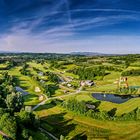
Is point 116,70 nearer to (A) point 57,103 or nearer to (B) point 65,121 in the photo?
(A) point 57,103

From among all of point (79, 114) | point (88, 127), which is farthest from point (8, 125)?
point (79, 114)

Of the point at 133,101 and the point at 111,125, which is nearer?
the point at 111,125

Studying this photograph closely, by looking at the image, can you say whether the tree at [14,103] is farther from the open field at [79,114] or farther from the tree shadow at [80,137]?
the tree shadow at [80,137]

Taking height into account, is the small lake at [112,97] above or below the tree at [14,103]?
below

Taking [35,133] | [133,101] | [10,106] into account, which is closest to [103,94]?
[133,101]

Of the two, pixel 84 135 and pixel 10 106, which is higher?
pixel 10 106

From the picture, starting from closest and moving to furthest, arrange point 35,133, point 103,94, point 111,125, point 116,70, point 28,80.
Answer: point 35,133, point 111,125, point 103,94, point 28,80, point 116,70

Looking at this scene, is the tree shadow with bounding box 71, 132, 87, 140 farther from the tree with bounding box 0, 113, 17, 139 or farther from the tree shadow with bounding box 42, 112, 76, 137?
the tree with bounding box 0, 113, 17, 139

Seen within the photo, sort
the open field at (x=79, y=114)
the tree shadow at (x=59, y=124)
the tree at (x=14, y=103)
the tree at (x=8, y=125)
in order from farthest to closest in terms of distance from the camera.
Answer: the tree at (x=14, y=103), the tree shadow at (x=59, y=124), the open field at (x=79, y=114), the tree at (x=8, y=125)

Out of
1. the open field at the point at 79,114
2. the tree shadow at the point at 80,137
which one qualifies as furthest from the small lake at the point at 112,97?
the tree shadow at the point at 80,137
